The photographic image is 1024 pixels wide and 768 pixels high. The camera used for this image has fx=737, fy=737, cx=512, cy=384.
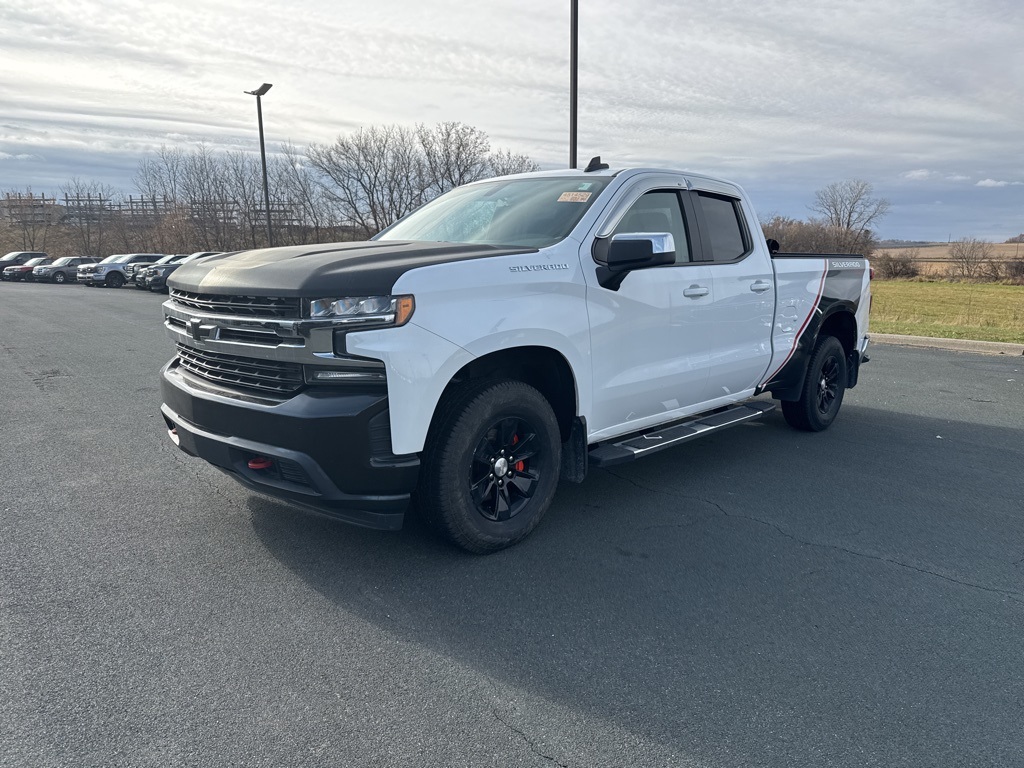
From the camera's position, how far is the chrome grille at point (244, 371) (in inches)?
130

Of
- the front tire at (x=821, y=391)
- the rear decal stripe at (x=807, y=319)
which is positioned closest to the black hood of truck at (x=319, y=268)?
the rear decal stripe at (x=807, y=319)

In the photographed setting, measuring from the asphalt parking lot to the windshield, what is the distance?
166 centimetres

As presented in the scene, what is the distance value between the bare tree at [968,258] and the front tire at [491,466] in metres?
59.5

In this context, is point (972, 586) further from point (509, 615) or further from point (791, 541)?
point (509, 615)

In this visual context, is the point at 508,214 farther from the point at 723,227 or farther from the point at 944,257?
the point at 944,257

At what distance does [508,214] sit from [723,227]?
1702mm

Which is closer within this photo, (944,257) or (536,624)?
(536,624)

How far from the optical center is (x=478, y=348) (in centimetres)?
342

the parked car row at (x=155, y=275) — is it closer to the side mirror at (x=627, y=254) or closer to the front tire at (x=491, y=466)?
the side mirror at (x=627, y=254)

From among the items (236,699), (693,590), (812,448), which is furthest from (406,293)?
(812,448)

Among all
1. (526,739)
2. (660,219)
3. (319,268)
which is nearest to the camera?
(526,739)

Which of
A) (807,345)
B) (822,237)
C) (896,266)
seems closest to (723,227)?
(807,345)

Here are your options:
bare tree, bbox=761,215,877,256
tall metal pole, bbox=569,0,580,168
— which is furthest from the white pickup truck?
bare tree, bbox=761,215,877,256

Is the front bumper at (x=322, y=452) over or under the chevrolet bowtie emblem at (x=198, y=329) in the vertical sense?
under
